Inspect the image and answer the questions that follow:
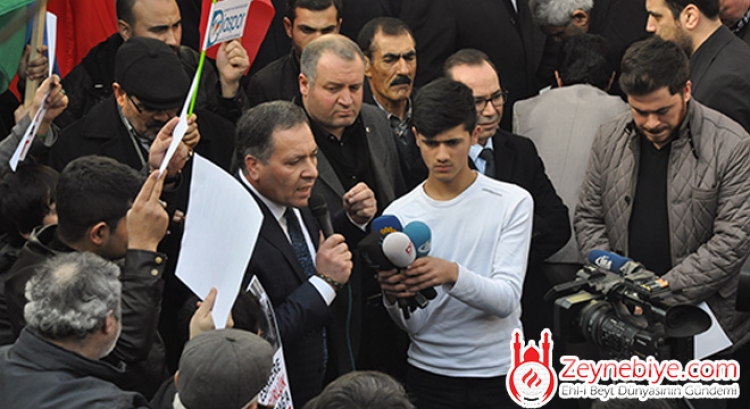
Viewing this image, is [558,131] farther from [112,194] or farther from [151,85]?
[112,194]

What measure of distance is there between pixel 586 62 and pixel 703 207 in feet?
4.60

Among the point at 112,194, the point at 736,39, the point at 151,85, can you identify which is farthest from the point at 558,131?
the point at 112,194

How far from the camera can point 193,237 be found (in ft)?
11.6

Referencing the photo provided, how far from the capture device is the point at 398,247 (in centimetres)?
Result: 418

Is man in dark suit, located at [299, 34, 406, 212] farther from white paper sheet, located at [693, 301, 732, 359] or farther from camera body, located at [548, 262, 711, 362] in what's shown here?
white paper sheet, located at [693, 301, 732, 359]

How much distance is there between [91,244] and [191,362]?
104cm

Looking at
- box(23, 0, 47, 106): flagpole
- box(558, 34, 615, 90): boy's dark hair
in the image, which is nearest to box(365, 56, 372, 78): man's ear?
box(558, 34, 615, 90): boy's dark hair

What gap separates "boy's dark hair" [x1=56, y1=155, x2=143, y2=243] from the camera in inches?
154

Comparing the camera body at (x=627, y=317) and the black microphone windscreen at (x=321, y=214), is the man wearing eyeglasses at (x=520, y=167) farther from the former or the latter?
the black microphone windscreen at (x=321, y=214)

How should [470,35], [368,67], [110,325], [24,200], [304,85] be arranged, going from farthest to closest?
[470,35] < [368,67] < [304,85] < [24,200] < [110,325]

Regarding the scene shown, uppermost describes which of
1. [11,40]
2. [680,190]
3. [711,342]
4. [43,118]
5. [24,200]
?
[11,40]

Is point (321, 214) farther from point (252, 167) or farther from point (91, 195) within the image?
point (91, 195)

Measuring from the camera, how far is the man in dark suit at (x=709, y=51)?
5.62 m

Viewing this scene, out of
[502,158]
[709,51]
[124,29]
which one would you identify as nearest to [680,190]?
[502,158]
